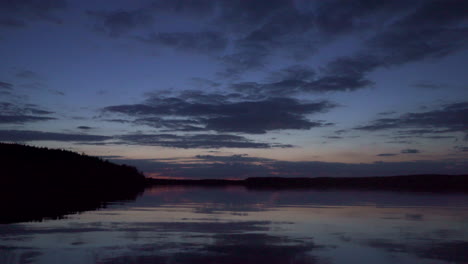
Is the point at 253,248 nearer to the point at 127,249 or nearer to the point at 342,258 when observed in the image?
the point at 342,258

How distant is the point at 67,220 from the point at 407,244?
13918mm

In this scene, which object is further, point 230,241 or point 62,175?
point 62,175

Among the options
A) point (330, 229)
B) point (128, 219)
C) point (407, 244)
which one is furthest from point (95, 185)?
point (407, 244)

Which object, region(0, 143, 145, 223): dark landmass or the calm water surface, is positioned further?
region(0, 143, 145, 223): dark landmass

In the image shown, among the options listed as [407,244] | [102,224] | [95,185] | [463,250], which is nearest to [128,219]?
[102,224]

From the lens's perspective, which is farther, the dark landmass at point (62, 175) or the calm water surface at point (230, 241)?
the dark landmass at point (62, 175)

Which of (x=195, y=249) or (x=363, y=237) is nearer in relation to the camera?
(x=195, y=249)

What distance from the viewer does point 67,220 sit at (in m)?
17.9

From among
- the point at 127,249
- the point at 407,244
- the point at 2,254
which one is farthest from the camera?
the point at 407,244

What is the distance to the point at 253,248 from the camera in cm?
1213

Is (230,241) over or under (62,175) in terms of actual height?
under

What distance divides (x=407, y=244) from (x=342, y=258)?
11.5 ft

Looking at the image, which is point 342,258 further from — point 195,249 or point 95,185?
point 95,185

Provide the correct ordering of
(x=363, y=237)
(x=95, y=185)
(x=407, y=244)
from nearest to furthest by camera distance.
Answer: (x=407, y=244) < (x=363, y=237) < (x=95, y=185)
